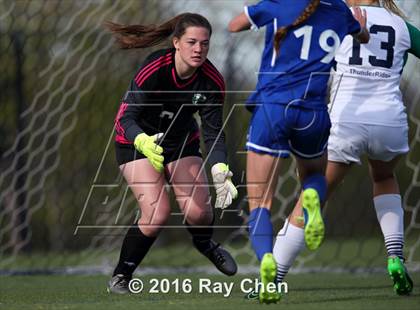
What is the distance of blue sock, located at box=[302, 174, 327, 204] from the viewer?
4.56 metres

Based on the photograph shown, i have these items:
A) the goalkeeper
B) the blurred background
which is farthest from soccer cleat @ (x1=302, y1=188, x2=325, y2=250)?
the blurred background

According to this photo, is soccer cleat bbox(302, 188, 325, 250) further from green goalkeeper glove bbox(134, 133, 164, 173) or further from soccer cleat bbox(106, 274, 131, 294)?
soccer cleat bbox(106, 274, 131, 294)

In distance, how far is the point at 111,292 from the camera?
18.2 ft

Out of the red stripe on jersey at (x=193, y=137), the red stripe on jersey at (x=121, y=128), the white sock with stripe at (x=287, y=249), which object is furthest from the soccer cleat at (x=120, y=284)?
the white sock with stripe at (x=287, y=249)

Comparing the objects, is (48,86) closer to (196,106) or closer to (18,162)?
(18,162)

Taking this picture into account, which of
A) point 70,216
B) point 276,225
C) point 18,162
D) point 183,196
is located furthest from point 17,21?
point 183,196

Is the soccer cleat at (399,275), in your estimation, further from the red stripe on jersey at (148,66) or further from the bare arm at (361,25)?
the red stripe on jersey at (148,66)

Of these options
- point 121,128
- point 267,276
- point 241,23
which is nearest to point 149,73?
point 121,128

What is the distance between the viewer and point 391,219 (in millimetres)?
5180

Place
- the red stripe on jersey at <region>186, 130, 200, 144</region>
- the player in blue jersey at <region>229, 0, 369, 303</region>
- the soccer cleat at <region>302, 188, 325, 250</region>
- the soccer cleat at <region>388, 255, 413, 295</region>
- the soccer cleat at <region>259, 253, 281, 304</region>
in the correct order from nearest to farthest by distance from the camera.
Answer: the soccer cleat at <region>259, 253, 281, 304</region>, the soccer cleat at <region>302, 188, 325, 250</region>, the player in blue jersey at <region>229, 0, 369, 303</region>, the soccer cleat at <region>388, 255, 413, 295</region>, the red stripe on jersey at <region>186, 130, 200, 144</region>

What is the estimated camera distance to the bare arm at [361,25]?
4.73 meters

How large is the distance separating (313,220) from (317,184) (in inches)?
11.5

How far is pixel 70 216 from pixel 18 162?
Answer: 66 centimetres

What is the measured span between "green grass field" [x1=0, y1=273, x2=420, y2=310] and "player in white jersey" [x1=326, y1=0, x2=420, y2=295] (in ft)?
1.29
